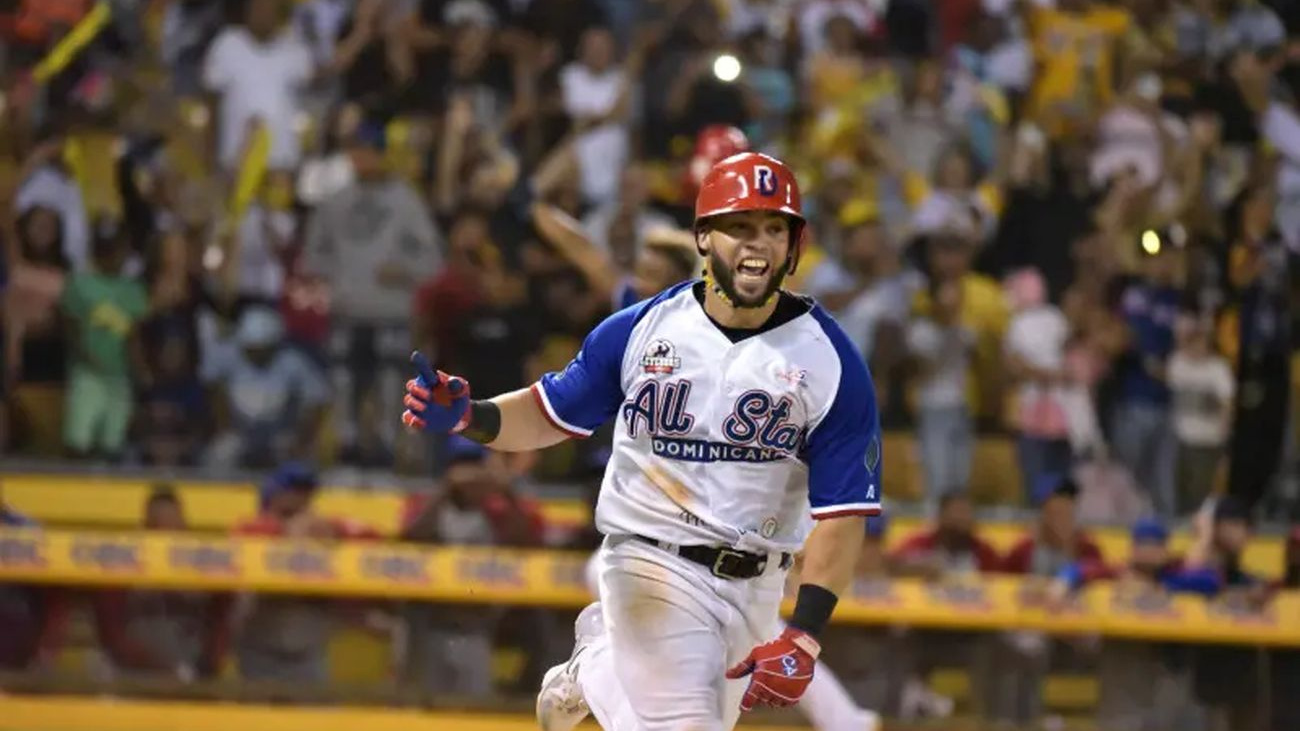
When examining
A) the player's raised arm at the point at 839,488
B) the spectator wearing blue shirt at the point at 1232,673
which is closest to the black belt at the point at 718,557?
the player's raised arm at the point at 839,488

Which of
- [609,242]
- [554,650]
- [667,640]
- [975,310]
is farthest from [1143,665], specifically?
[667,640]

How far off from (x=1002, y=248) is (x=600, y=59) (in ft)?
9.03

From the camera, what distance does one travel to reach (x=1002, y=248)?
542 inches

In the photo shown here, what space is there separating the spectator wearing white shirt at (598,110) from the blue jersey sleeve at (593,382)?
6980 mm

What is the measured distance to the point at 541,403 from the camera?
668 cm

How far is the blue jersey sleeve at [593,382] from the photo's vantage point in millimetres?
6520

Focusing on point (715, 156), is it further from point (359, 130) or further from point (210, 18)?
point (210, 18)

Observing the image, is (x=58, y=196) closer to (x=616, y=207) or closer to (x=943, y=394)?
(x=616, y=207)

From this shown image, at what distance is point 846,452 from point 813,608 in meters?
0.44

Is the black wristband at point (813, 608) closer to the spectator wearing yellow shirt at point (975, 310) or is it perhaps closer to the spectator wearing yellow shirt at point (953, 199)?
the spectator wearing yellow shirt at point (975, 310)

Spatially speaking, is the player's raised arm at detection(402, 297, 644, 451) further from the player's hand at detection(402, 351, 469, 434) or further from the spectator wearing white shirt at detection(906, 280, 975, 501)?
the spectator wearing white shirt at detection(906, 280, 975, 501)

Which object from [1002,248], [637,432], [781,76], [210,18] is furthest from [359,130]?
[637,432]

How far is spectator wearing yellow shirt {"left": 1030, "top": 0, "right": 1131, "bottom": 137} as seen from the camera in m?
14.6

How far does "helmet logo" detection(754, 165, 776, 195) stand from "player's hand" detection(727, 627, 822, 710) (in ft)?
3.92
